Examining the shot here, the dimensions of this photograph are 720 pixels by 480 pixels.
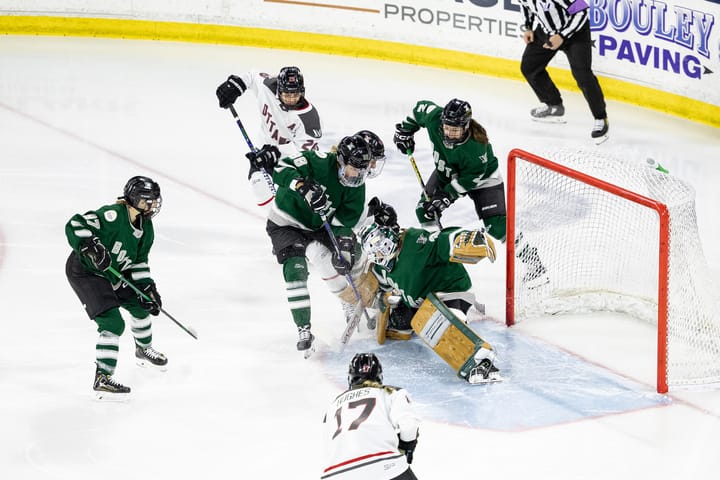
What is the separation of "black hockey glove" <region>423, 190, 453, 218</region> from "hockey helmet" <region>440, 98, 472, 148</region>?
1.14 ft

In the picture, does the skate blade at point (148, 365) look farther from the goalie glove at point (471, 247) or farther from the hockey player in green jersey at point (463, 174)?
the hockey player in green jersey at point (463, 174)

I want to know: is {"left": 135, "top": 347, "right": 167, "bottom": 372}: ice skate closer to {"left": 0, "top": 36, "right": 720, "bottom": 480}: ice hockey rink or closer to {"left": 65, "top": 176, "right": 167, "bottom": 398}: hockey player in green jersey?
{"left": 0, "top": 36, "right": 720, "bottom": 480}: ice hockey rink

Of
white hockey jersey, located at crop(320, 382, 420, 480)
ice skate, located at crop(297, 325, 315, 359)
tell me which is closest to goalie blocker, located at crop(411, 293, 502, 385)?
ice skate, located at crop(297, 325, 315, 359)

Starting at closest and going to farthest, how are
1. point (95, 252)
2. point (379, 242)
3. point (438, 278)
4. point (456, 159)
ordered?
point (95, 252) < point (379, 242) < point (438, 278) < point (456, 159)

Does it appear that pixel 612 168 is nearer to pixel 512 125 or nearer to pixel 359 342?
pixel 359 342

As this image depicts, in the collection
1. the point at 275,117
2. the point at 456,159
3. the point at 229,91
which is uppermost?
the point at 229,91

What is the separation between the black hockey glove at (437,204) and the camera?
5.61 m

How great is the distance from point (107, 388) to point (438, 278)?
4.72ft

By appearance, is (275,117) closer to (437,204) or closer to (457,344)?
(437,204)

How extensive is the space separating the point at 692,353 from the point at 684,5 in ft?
11.9

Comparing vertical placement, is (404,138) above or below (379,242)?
above

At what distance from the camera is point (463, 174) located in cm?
559

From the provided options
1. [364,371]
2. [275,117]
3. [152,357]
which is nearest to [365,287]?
[152,357]

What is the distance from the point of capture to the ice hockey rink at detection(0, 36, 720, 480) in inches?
170
